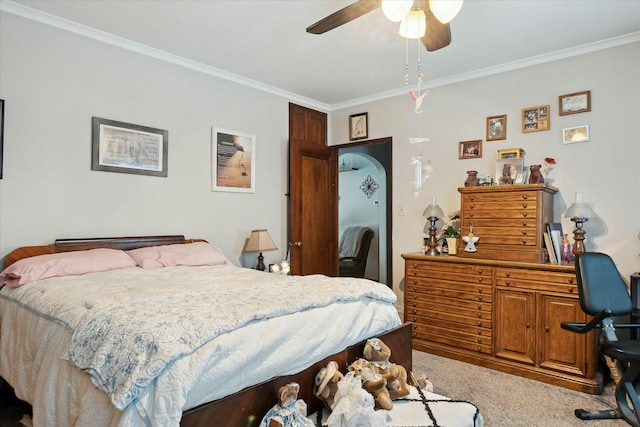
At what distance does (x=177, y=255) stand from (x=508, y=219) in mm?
2644

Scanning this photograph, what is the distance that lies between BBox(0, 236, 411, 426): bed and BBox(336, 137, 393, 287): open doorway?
12.8 ft

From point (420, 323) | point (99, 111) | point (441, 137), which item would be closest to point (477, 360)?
point (420, 323)

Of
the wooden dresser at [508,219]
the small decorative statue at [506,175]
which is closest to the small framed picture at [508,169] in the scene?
the small decorative statue at [506,175]

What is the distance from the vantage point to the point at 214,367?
134 centimetres

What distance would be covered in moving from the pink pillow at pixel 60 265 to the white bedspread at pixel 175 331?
0.31 ft

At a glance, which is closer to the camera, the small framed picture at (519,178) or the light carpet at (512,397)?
the light carpet at (512,397)

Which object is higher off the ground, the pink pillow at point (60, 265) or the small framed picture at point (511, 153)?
the small framed picture at point (511, 153)

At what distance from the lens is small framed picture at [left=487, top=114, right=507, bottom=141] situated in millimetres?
3537

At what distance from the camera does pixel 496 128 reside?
3.58 meters

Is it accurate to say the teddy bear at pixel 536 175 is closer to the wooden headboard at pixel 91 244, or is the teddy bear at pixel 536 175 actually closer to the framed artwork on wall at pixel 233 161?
the framed artwork on wall at pixel 233 161

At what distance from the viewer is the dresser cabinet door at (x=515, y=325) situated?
2.93 m

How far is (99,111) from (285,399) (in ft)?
8.71

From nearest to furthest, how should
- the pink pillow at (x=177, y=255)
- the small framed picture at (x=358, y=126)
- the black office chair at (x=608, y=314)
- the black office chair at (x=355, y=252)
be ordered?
the black office chair at (x=608, y=314)
the pink pillow at (x=177, y=255)
the small framed picture at (x=358, y=126)
the black office chair at (x=355, y=252)

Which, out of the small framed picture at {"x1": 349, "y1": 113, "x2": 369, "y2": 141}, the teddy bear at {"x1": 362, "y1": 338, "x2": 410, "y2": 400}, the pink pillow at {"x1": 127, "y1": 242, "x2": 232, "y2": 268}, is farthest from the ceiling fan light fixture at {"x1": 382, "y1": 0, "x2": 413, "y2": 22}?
the small framed picture at {"x1": 349, "y1": 113, "x2": 369, "y2": 141}
